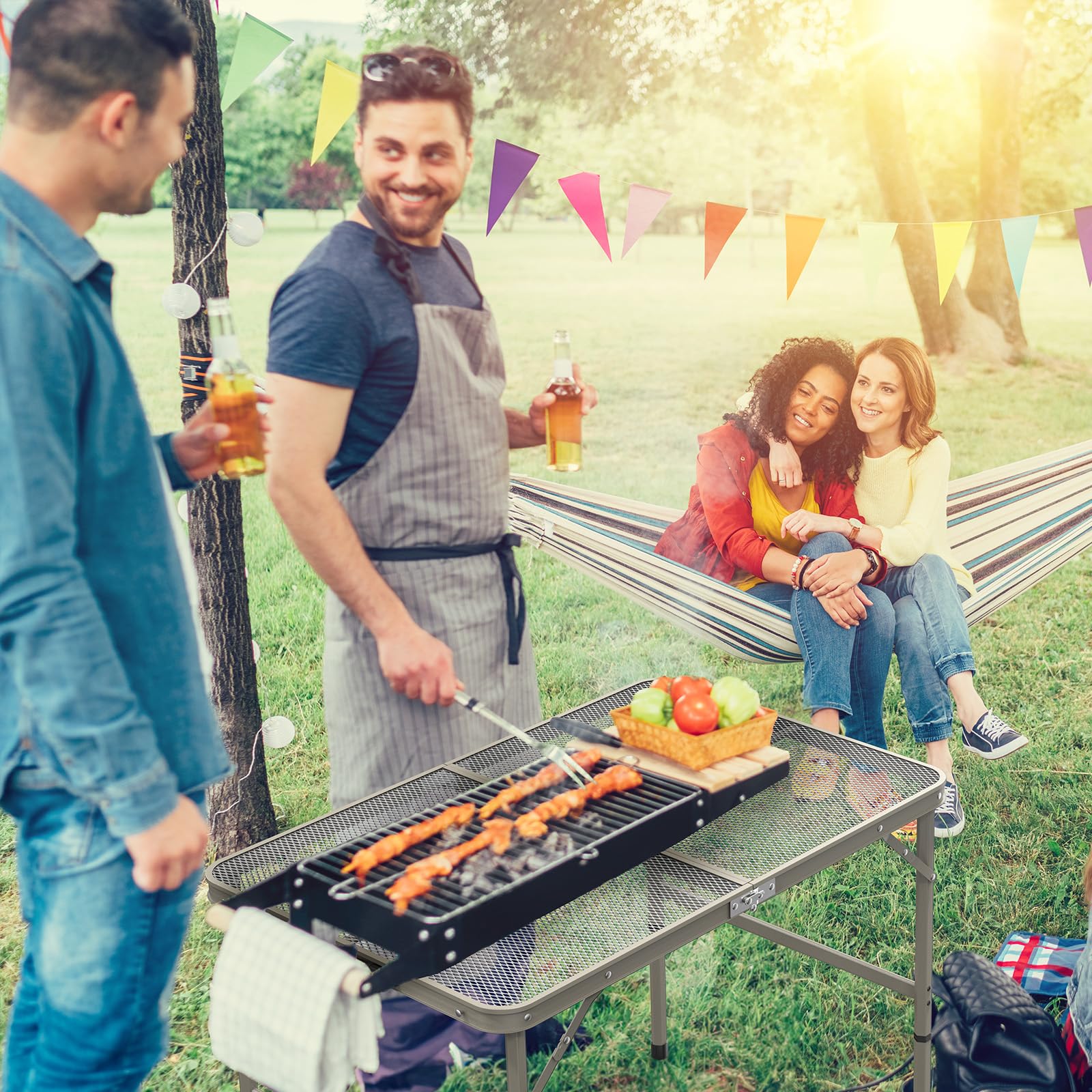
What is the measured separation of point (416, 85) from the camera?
6.19 feet

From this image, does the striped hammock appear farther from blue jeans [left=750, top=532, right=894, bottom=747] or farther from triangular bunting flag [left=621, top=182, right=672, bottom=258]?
triangular bunting flag [left=621, top=182, right=672, bottom=258]

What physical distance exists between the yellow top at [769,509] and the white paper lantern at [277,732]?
125 centimetres

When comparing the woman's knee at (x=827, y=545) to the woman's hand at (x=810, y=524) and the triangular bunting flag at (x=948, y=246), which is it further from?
the triangular bunting flag at (x=948, y=246)

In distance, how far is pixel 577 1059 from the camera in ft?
7.55

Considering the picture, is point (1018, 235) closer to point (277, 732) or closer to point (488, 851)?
point (277, 732)

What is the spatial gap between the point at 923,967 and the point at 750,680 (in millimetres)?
2012

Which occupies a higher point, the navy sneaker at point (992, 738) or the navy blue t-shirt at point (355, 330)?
the navy blue t-shirt at point (355, 330)

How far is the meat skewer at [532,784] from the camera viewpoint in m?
1.73

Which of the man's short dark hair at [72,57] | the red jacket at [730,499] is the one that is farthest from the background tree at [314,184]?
the man's short dark hair at [72,57]

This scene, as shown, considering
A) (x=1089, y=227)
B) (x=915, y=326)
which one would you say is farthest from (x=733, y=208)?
(x=915, y=326)

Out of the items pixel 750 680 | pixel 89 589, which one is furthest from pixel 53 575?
pixel 750 680

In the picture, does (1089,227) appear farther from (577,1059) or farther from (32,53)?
(32,53)

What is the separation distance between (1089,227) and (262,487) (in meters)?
4.28

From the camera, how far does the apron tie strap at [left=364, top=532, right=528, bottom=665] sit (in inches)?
78.5
